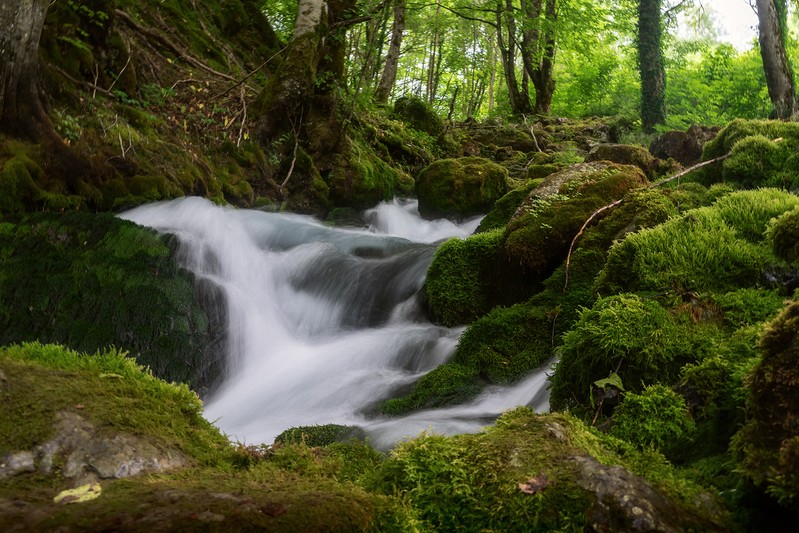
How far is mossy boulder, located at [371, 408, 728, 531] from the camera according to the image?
2008 millimetres

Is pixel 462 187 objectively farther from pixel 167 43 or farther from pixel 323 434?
pixel 323 434

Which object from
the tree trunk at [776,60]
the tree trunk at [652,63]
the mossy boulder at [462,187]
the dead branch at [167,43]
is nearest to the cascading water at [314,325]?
the mossy boulder at [462,187]

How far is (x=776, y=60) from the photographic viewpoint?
11.4 meters

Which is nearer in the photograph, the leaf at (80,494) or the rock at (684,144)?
the leaf at (80,494)

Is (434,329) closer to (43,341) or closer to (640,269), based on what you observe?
(640,269)

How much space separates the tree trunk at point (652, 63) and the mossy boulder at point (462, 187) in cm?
713

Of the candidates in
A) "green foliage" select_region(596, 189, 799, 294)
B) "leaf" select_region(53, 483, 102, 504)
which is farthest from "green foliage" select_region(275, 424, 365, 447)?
"leaf" select_region(53, 483, 102, 504)

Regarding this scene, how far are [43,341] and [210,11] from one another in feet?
36.6

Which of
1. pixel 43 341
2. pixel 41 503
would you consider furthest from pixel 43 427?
pixel 43 341

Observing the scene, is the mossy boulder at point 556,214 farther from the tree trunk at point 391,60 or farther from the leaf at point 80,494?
the tree trunk at point 391,60

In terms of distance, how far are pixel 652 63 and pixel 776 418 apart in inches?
666

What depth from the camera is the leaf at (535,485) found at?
2139 millimetres

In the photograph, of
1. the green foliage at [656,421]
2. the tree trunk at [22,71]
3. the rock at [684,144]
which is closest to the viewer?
the green foliage at [656,421]

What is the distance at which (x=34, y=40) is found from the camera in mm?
7230
